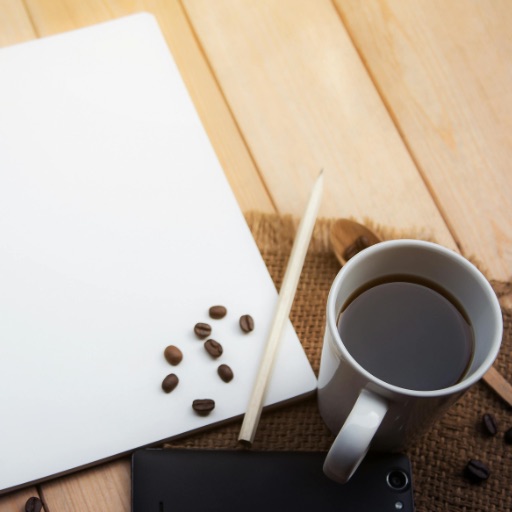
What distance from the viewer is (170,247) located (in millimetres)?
701

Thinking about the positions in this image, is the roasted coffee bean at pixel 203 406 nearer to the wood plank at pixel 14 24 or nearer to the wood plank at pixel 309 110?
the wood plank at pixel 309 110

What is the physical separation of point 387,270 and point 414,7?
364 mm

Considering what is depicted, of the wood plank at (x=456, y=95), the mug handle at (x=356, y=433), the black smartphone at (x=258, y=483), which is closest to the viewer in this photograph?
the mug handle at (x=356, y=433)

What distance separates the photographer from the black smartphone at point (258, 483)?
621 millimetres

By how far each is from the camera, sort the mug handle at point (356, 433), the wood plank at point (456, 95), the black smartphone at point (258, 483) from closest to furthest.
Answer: the mug handle at point (356, 433) < the black smartphone at point (258, 483) < the wood plank at point (456, 95)

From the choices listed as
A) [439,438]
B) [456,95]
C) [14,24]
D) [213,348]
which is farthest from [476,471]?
[14,24]

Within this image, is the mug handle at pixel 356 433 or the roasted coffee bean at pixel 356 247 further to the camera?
the roasted coffee bean at pixel 356 247

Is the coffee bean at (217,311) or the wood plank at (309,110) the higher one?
the wood plank at (309,110)

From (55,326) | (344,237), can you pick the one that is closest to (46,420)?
(55,326)

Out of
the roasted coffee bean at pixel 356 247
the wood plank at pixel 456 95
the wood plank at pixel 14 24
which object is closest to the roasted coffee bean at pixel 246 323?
the roasted coffee bean at pixel 356 247

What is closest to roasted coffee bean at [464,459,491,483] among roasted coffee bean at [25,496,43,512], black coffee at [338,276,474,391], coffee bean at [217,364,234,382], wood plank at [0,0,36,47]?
black coffee at [338,276,474,391]

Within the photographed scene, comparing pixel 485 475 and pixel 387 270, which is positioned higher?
pixel 387 270

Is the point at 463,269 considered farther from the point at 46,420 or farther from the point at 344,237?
the point at 46,420

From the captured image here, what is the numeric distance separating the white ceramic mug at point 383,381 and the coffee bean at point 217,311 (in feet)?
0.39
